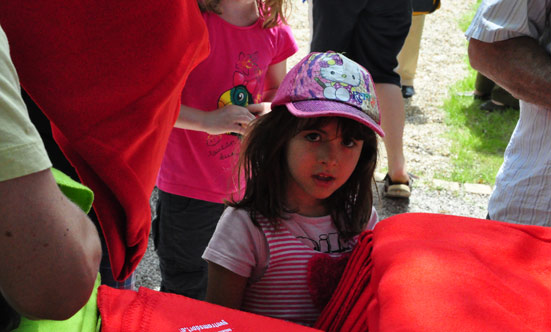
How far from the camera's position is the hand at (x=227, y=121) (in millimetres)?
2074

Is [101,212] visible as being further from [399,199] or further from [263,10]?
[399,199]

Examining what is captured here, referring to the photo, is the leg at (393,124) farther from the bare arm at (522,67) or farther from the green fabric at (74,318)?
the green fabric at (74,318)

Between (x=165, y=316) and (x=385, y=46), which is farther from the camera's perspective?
(x=385, y=46)

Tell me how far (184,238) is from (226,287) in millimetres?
875

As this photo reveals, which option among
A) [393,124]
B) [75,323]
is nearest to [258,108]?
[75,323]

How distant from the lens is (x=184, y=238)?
7.61ft

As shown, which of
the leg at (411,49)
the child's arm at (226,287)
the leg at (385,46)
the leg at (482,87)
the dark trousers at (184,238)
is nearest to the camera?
the child's arm at (226,287)

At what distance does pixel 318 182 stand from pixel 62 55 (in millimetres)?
819

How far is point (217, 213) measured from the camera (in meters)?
2.32

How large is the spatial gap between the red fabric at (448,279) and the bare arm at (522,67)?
0.57 meters

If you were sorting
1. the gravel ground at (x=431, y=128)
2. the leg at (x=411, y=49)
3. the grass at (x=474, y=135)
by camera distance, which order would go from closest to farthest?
1. the gravel ground at (x=431, y=128)
2. the grass at (x=474, y=135)
3. the leg at (x=411, y=49)

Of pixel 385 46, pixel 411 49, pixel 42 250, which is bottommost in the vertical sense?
pixel 411 49

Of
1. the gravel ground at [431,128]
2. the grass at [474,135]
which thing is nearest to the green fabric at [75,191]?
the gravel ground at [431,128]

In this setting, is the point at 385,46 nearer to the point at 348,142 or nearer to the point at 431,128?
the point at 431,128
